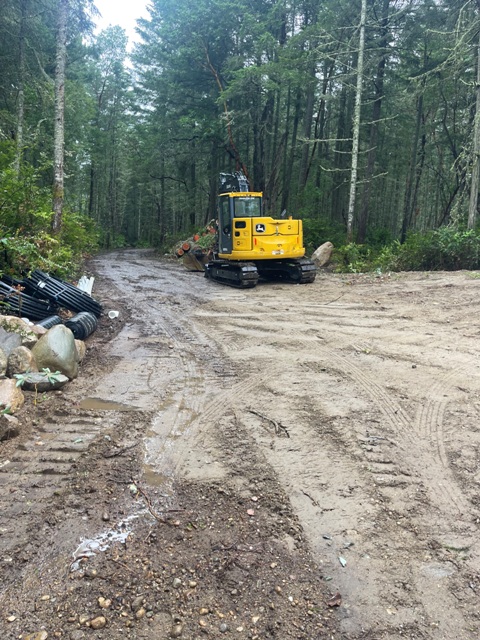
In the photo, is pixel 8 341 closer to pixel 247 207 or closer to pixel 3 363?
pixel 3 363

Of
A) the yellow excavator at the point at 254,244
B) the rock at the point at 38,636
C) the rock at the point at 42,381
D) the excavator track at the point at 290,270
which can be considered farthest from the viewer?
the excavator track at the point at 290,270

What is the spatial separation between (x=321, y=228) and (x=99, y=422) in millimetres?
17423

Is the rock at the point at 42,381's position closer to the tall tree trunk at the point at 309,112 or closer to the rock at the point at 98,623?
the rock at the point at 98,623

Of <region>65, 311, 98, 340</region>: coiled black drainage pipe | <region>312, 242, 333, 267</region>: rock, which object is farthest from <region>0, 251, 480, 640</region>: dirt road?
<region>312, 242, 333, 267</region>: rock

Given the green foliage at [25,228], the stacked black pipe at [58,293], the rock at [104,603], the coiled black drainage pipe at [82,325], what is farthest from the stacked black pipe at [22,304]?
the rock at [104,603]

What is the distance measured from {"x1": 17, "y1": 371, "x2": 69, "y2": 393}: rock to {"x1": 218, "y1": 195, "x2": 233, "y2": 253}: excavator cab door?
9.09 metres

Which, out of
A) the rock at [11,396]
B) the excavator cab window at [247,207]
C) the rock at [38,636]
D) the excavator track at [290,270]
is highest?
the excavator cab window at [247,207]

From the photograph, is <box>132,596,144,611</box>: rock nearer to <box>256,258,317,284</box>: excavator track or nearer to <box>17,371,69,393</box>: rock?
<box>17,371,69,393</box>: rock

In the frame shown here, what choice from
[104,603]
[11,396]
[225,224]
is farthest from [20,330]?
[225,224]

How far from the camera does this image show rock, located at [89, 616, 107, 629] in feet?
7.00

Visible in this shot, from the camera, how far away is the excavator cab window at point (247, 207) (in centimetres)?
1368

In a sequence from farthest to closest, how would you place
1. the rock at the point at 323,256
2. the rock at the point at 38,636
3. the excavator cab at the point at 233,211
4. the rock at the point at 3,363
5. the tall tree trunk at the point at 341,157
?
1. the tall tree trunk at the point at 341,157
2. the rock at the point at 323,256
3. the excavator cab at the point at 233,211
4. the rock at the point at 3,363
5. the rock at the point at 38,636

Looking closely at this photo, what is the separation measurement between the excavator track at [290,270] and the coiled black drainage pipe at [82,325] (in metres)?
7.18

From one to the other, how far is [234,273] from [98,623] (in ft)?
38.5
